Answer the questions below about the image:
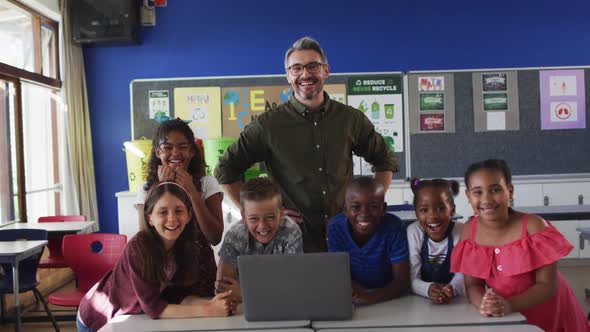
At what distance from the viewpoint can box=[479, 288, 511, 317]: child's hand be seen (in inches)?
60.7

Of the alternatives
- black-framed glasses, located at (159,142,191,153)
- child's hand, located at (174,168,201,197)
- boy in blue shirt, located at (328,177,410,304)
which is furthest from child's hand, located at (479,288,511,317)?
black-framed glasses, located at (159,142,191,153)

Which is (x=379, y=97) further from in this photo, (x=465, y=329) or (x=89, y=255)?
(x=465, y=329)

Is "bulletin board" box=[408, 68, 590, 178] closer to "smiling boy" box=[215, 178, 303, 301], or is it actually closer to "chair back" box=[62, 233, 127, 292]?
"chair back" box=[62, 233, 127, 292]

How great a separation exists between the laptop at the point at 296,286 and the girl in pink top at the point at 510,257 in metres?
0.46

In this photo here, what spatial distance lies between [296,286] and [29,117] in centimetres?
408

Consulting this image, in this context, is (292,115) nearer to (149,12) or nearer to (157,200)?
(157,200)

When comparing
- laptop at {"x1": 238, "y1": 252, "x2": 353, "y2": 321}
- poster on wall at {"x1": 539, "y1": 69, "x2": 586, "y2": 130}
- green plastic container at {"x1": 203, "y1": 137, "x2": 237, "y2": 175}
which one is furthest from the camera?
poster on wall at {"x1": 539, "y1": 69, "x2": 586, "y2": 130}

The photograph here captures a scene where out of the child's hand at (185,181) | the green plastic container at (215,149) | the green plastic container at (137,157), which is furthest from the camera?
the green plastic container at (137,157)

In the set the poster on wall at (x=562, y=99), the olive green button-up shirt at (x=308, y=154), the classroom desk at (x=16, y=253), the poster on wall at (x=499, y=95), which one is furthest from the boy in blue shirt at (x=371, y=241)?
the poster on wall at (x=562, y=99)

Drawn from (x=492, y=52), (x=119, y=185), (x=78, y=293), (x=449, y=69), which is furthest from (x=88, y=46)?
(x=492, y=52)

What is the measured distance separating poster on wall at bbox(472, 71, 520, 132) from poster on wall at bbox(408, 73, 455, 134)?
0.24 metres

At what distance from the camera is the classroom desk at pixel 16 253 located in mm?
2811

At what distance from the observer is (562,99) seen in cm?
495

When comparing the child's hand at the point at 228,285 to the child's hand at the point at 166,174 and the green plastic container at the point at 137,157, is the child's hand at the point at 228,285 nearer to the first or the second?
the child's hand at the point at 166,174
